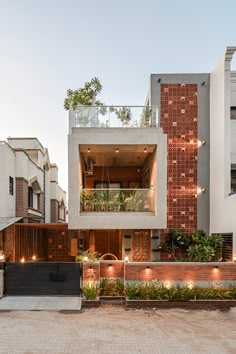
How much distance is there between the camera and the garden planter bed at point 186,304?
11.2 meters

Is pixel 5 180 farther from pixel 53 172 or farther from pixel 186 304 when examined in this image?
pixel 53 172

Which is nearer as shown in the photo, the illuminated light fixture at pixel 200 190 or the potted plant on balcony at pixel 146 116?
the potted plant on balcony at pixel 146 116

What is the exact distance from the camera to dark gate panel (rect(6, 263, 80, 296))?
40.8 ft

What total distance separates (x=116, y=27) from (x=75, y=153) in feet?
56.8

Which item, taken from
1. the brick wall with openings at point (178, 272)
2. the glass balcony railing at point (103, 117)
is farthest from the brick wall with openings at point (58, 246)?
the brick wall with openings at point (178, 272)

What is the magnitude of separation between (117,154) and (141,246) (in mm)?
4902

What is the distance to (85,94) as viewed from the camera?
23422 mm

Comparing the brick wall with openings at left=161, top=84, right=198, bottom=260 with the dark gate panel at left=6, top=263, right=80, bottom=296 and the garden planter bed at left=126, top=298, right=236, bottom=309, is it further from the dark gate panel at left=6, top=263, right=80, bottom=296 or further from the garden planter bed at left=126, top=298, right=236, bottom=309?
the dark gate panel at left=6, top=263, right=80, bottom=296

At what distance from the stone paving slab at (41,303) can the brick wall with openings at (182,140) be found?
7.16 meters

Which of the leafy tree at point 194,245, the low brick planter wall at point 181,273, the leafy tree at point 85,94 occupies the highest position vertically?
the leafy tree at point 85,94

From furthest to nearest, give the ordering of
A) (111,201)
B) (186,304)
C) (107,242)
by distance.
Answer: (107,242), (111,201), (186,304)

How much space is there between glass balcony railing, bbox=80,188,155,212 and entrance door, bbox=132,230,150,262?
87.3 inches

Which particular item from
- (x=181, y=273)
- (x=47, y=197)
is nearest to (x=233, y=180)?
(x=181, y=273)

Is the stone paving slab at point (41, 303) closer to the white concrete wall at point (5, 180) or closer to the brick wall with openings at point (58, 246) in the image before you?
the white concrete wall at point (5, 180)
